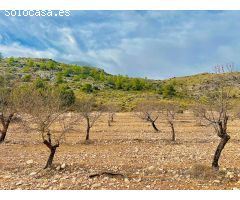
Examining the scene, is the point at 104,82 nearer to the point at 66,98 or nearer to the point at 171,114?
the point at 66,98

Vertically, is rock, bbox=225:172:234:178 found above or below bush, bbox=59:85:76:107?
below

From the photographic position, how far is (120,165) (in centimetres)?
2000

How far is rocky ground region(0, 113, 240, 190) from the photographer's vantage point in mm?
15523

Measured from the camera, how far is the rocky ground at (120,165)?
50.9 ft

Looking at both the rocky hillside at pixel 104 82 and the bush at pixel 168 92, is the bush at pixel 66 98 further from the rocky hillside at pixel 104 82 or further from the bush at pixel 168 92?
the bush at pixel 168 92

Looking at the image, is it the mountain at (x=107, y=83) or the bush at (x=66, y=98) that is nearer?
the bush at (x=66, y=98)

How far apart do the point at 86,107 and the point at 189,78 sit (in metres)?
124

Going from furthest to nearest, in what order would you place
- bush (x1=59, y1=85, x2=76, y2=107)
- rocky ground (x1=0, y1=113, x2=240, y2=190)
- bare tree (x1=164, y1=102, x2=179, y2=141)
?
1. bush (x1=59, y1=85, x2=76, y2=107)
2. bare tree (x1=164, y1=102, x2=179, y2=141)
3. rocky ground (x1=0, y1=113, x2=240, y2=190)

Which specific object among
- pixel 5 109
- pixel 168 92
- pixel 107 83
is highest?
pixel 107 83

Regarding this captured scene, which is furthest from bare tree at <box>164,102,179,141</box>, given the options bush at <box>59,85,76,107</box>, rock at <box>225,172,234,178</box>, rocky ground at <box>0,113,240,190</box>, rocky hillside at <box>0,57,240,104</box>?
rocky hillside at <box>0,57,240,104</box>

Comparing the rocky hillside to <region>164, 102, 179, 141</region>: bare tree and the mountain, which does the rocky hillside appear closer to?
the mountain

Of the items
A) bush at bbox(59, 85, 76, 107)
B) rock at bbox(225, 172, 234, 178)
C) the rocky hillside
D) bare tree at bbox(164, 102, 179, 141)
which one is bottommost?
rock at bbox(225, 172, 234, 178)

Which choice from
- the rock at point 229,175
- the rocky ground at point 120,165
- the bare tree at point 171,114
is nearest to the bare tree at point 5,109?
the rocky ground at point 120,165

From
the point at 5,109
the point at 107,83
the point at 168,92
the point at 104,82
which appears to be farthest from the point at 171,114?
the point at 104,82
